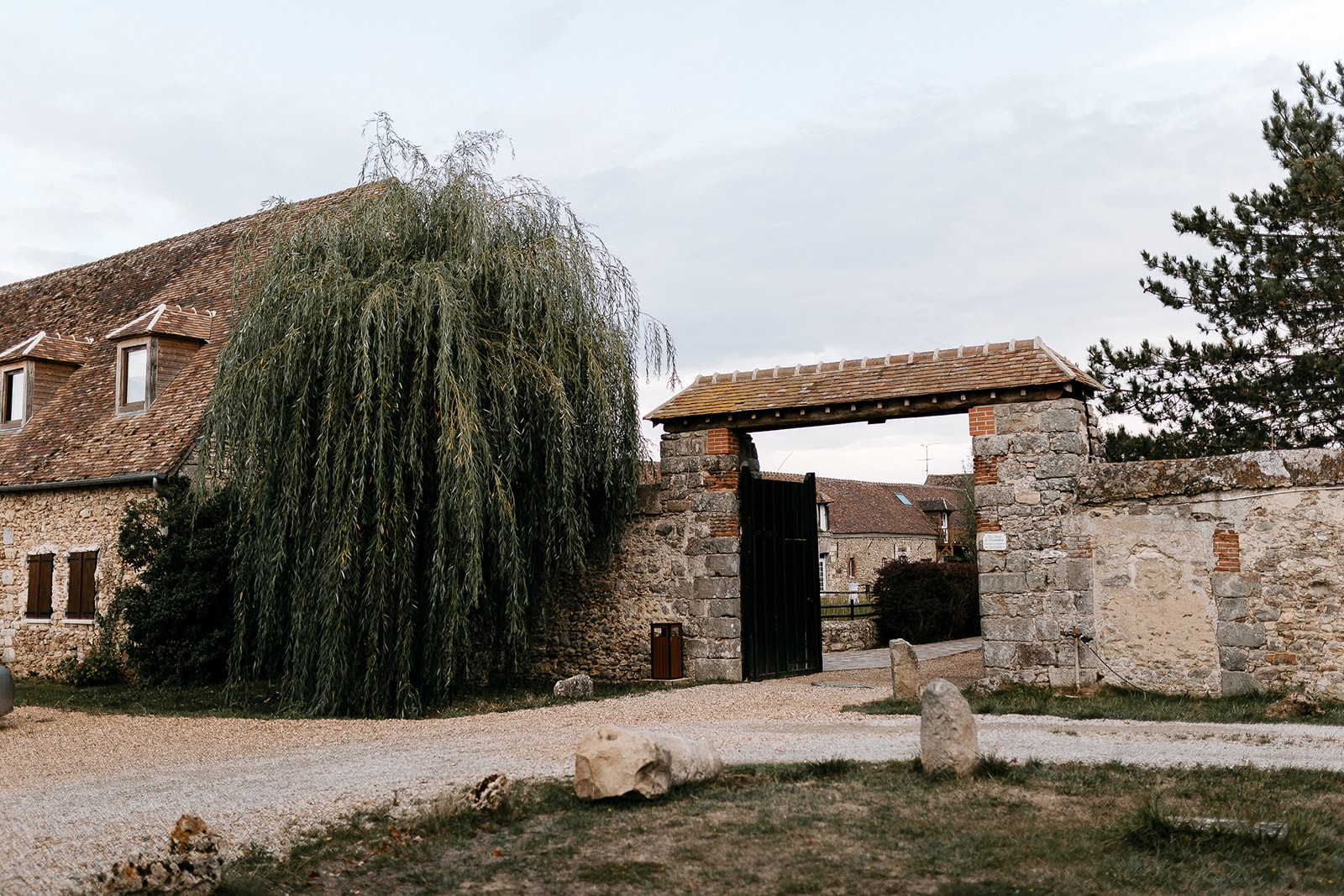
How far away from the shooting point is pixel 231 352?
10000 mm

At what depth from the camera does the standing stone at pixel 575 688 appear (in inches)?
418

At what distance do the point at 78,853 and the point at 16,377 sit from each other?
12.9 meters

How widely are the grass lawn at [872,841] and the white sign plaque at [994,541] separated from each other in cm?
421

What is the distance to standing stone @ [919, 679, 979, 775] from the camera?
575 centimetres

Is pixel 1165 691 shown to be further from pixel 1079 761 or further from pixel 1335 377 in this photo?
pixel 1335 377

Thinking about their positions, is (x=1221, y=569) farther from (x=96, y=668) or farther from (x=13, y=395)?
(x=13, y=395)

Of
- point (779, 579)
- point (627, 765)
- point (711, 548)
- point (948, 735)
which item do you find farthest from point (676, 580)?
point (627, 765)

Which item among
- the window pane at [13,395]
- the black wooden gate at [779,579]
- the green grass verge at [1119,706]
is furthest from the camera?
the window pane at [13,395]

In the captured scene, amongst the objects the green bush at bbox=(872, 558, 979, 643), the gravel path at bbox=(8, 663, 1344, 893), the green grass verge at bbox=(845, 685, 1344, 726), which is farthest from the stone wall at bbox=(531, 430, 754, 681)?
the green bush at bbox=(872, 558, 979, 643)

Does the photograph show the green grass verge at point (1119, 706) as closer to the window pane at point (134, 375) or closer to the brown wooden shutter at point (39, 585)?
the window pane at point (134, 375)

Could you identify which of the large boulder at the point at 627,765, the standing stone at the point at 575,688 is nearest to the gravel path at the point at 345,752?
the standing stone at the point at 575,688

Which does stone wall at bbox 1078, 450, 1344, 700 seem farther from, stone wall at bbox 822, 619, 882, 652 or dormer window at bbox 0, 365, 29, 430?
dormer window at bbox 0, 365, 29, 430

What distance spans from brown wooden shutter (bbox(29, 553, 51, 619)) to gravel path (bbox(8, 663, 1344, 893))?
12.4 feet

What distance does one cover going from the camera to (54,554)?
13594 mm
